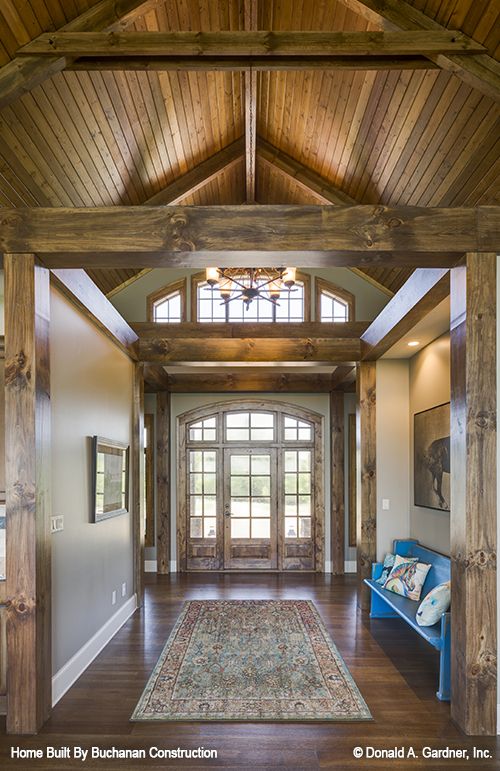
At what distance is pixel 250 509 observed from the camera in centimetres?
836

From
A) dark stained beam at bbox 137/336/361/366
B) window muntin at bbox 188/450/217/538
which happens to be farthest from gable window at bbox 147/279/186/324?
window muntin at bbox 188/450/217/538

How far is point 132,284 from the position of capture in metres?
7.11

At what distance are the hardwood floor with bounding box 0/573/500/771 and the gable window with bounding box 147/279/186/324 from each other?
3.75 meters

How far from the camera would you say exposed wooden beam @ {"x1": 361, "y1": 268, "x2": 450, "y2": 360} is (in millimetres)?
3704

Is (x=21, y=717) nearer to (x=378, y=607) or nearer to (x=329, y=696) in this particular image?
(x=329, y=696)

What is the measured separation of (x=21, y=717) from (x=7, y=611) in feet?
1.84

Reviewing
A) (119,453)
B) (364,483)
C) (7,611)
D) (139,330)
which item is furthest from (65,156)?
(364,483)

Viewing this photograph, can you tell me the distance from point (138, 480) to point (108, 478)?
129 cm

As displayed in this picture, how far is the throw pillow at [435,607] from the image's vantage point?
3.94 meters

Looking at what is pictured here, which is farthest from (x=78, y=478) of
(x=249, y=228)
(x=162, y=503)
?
(x=162, y=503)

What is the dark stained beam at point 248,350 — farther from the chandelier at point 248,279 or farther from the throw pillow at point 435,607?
the throw pillow at point 435,607

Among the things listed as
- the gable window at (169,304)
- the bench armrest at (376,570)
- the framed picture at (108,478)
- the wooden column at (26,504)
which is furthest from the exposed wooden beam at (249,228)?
the gable window at (169,304)

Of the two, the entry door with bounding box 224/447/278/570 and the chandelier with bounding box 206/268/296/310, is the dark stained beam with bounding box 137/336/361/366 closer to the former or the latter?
the chandelier with bounding box 206/268/296/310

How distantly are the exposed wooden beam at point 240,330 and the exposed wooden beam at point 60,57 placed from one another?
2.89 meters
